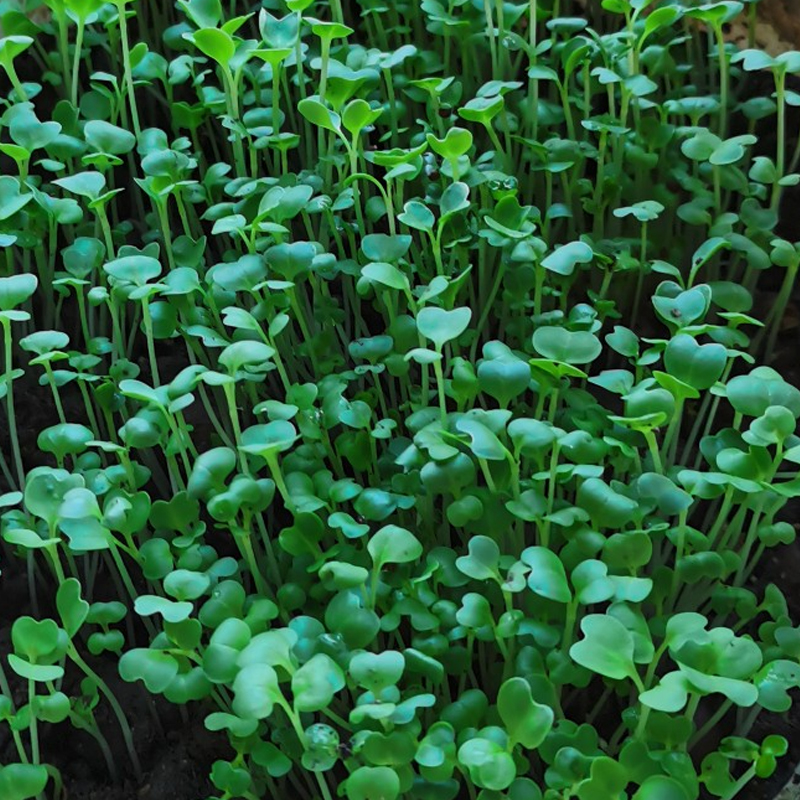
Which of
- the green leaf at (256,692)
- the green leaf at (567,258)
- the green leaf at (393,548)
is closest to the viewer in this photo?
the green leaf at (256,692)

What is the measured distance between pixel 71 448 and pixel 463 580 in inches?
14.7

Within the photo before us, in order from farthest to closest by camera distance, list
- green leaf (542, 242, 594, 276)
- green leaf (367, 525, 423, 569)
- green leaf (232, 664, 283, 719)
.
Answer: green leaf (542, 242, 594, 276)
green leaf (367, 525, 423, 569)
green leaf (232, 664, 283, 719)

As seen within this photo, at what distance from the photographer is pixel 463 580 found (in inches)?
32.8

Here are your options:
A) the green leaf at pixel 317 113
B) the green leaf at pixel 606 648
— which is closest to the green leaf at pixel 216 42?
the green leaf at pixel 317 113

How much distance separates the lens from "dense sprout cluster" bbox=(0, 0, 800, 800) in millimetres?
757

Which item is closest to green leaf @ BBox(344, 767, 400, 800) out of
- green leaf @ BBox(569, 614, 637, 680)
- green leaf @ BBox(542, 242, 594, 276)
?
green leaf @ BBox(569, 614, 637, 680)

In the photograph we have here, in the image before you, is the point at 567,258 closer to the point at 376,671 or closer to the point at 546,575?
the point at 546,575

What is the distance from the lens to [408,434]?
1.05 meters

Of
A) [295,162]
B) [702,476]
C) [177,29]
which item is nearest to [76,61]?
[177,29]

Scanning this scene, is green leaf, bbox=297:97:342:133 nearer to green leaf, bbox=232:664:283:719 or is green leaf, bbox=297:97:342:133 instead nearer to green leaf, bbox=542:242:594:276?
green leaf, bbox=542:242:594:276

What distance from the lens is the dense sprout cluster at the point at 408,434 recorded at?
0.76 metres

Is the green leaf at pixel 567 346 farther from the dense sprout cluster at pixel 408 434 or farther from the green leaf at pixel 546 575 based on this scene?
the green leaf at pixel 546 575

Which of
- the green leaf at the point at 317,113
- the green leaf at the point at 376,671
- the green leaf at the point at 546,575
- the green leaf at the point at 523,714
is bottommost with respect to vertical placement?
the green leaf at the point at 523,714

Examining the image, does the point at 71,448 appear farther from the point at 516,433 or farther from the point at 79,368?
the point at 516,433
